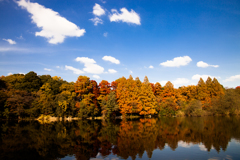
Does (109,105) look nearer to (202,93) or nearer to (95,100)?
(95,100)

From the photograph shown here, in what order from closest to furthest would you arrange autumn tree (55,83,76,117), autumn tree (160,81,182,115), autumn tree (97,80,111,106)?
autumn tree (55,83,76,117), autumn tree (97,80,111,106), autumn tree (160,81,182,115)

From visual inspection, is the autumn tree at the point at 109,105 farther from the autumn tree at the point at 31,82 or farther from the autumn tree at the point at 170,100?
the autumn tree at the point at 31,82

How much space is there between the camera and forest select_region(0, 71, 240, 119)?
40688 mm

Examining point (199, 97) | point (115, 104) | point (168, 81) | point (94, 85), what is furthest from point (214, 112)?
point (94, 85)

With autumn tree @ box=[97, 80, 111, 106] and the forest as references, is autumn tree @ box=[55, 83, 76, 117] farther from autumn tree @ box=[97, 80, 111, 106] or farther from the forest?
autumn tree @ box=[97, 80, 111, 106]

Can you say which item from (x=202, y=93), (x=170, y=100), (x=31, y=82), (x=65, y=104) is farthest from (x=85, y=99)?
(x=202, y=93)

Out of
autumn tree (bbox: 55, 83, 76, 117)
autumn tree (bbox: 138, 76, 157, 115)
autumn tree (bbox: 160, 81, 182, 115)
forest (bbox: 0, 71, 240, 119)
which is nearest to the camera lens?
autumn tree (bbox: 55, 83, 76, 117)

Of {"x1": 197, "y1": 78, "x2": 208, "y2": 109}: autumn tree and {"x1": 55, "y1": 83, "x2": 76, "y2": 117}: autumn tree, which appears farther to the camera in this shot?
{"x1": 197, "y1": 78, "x2": 208, "y2": 109}: autumn tree

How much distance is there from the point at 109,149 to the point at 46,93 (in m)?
37.6

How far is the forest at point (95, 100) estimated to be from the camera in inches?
1602

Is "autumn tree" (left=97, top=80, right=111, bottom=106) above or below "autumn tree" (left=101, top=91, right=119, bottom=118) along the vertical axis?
above

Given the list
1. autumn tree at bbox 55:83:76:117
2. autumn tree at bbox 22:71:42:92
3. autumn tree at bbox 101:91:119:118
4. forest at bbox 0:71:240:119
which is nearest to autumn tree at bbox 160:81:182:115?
forest at bbox 0:71:240:119

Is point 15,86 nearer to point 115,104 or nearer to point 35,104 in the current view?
point 35,104

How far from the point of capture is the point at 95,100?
43688 mm
